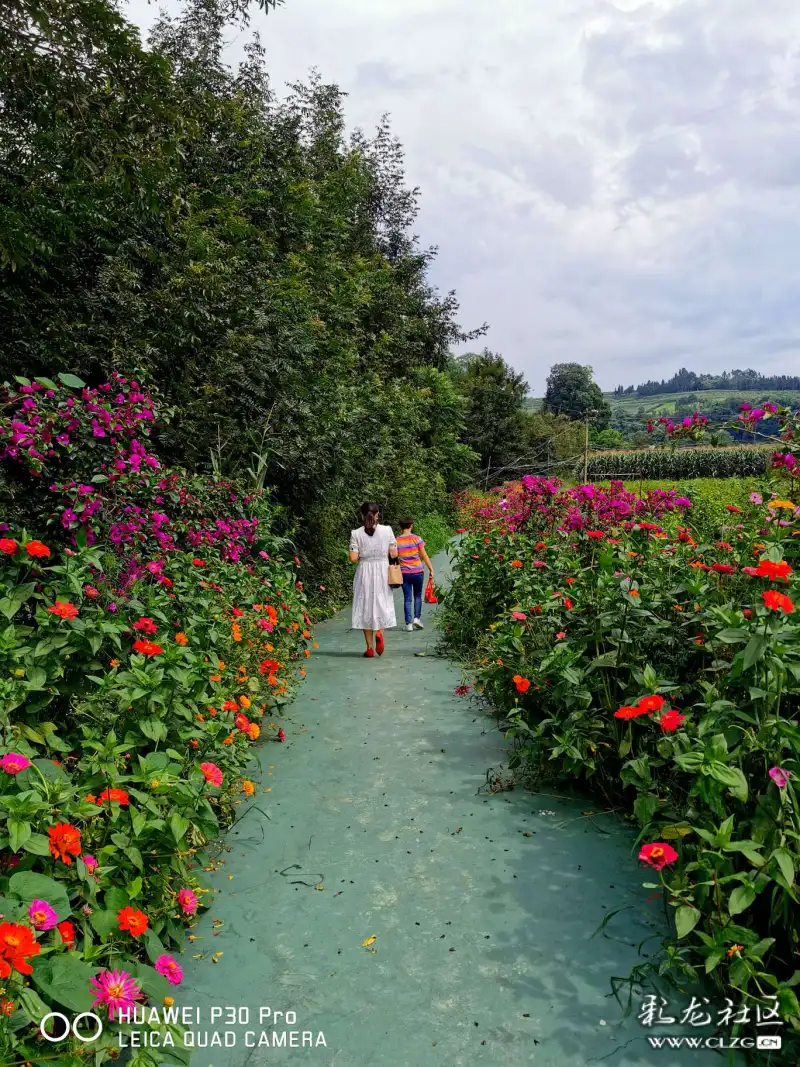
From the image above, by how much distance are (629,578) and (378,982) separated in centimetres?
193

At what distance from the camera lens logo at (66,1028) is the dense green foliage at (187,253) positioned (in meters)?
4.25

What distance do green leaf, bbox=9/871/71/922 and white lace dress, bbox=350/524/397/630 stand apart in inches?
195

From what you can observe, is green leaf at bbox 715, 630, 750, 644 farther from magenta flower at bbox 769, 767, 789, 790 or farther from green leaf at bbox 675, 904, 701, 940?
green leaf at bbox 675, 904, 701, 940

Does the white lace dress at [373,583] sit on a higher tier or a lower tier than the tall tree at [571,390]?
lower

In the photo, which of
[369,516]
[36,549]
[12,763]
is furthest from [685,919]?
[369,516]

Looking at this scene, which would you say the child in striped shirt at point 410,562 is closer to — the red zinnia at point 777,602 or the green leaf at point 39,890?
the red zinnia at point 777,602

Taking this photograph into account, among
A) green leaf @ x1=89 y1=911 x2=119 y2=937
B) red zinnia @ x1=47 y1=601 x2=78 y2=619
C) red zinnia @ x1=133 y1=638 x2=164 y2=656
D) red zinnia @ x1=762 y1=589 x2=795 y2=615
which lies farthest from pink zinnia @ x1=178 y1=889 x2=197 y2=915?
red zinnia @ x1=762 y1=589 x2=795 y2=615

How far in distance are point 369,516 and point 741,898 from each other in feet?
17.5

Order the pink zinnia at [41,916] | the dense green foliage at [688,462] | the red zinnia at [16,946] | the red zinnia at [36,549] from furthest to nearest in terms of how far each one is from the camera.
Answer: the dense green foliage at [688,462] → the red zinnia at [36,549] → the pink zinnia at [41,916] → the red zinnia at [16,946]

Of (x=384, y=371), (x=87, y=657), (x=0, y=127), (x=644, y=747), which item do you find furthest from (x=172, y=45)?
(x=644, y=747)

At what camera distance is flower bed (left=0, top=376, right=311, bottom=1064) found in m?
1.78

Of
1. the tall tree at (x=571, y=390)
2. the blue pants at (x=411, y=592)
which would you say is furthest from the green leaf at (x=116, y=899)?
the tall tree at (x=571, y=390)

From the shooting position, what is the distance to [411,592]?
8016 millimetres

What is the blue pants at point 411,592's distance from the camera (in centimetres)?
783
